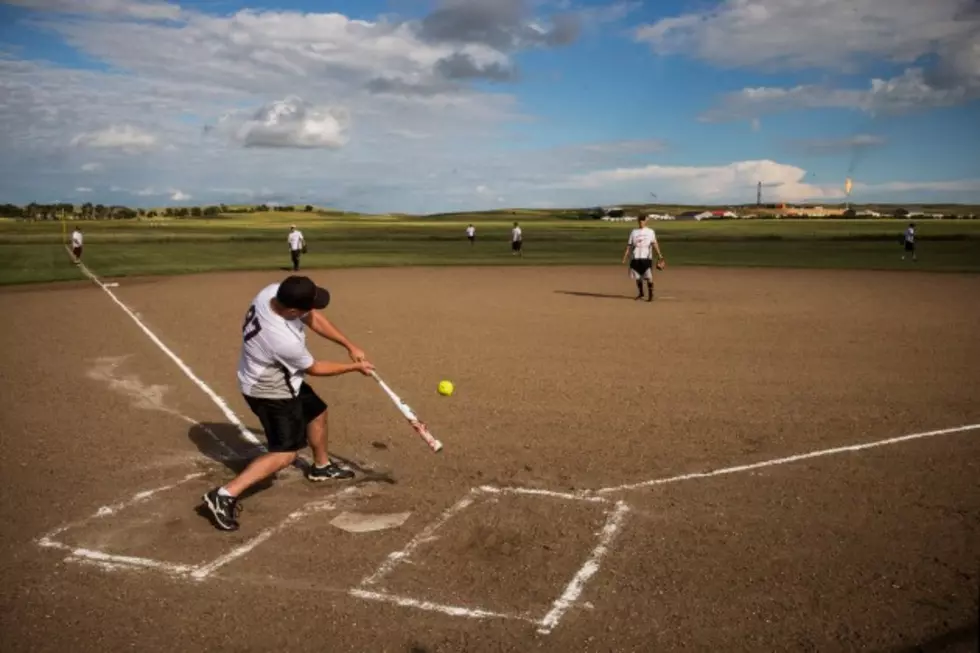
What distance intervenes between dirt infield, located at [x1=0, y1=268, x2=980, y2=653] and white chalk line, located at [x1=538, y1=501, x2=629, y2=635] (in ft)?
0.08

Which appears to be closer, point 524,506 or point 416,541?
point 416,541

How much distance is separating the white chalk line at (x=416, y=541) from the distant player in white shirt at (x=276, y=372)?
1.47m

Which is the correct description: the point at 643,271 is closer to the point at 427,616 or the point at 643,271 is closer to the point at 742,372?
the point at 742,372

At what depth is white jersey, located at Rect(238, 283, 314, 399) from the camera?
634 cm

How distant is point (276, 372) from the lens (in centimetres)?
646

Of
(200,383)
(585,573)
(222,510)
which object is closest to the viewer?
(585,573)

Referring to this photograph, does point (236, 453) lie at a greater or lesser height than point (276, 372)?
lesser

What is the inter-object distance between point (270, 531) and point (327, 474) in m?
1.15

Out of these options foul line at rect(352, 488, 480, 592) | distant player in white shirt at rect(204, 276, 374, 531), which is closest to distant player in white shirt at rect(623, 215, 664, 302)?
foul line at rect(352, 488, 480, 592)

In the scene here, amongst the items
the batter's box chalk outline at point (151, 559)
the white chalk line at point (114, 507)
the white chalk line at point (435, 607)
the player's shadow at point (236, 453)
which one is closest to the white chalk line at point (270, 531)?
the batter's box chalk outline at point (151, 559)

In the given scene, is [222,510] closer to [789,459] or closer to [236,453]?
[236,453]

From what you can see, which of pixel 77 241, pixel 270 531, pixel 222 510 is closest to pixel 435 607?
pixel 270 531

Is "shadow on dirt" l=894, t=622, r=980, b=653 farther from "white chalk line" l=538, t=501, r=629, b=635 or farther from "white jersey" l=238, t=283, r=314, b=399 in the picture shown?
"white jersey" l=238, t=283, r=314, b=399

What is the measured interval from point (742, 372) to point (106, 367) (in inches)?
431
